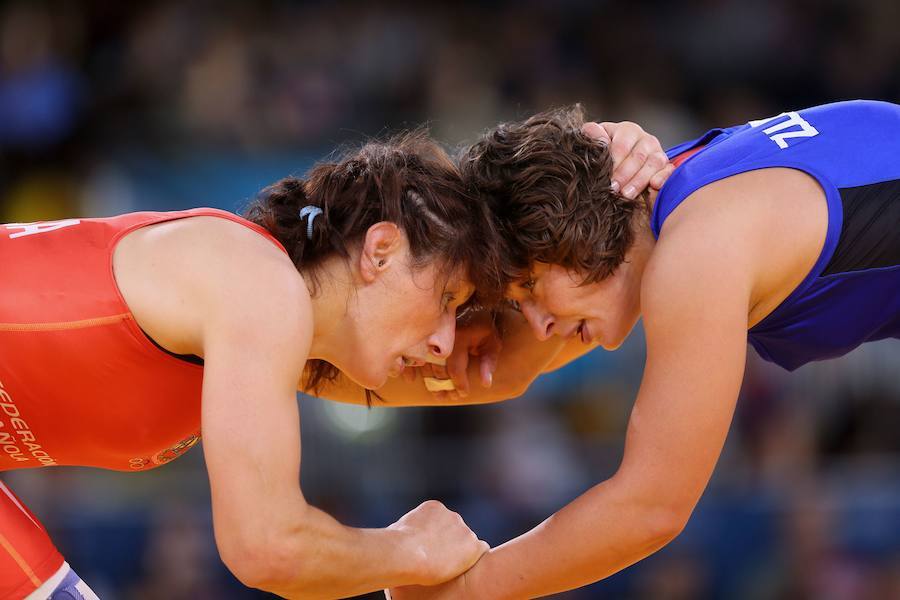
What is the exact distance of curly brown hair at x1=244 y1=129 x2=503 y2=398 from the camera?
275 centimetres

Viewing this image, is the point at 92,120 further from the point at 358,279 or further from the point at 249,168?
the point at 358,279

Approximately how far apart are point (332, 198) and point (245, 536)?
839mm

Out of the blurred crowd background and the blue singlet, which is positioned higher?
the blue singlet

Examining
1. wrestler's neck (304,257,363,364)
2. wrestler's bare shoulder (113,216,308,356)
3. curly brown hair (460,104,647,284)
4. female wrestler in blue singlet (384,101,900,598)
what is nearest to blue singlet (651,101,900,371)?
female wrestler in blue singlet (384,101,900,598)

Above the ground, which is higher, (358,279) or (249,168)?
Result: (358,279)

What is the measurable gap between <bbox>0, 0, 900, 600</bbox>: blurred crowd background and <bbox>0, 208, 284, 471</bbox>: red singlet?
3340 millimetres

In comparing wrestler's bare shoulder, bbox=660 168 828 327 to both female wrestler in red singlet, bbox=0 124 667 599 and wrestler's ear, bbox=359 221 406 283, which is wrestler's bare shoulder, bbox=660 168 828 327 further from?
wrestler's ear, bbox=359 221 406 283

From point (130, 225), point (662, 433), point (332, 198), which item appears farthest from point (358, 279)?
point (662, 433)

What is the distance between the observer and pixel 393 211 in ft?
9.02

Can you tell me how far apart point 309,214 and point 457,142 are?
3.07 meters

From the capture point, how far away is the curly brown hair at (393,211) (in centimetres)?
275

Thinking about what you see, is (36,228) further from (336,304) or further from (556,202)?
(556,202)

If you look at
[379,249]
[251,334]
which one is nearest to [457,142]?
[379,249]

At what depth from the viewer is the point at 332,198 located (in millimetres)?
2795
